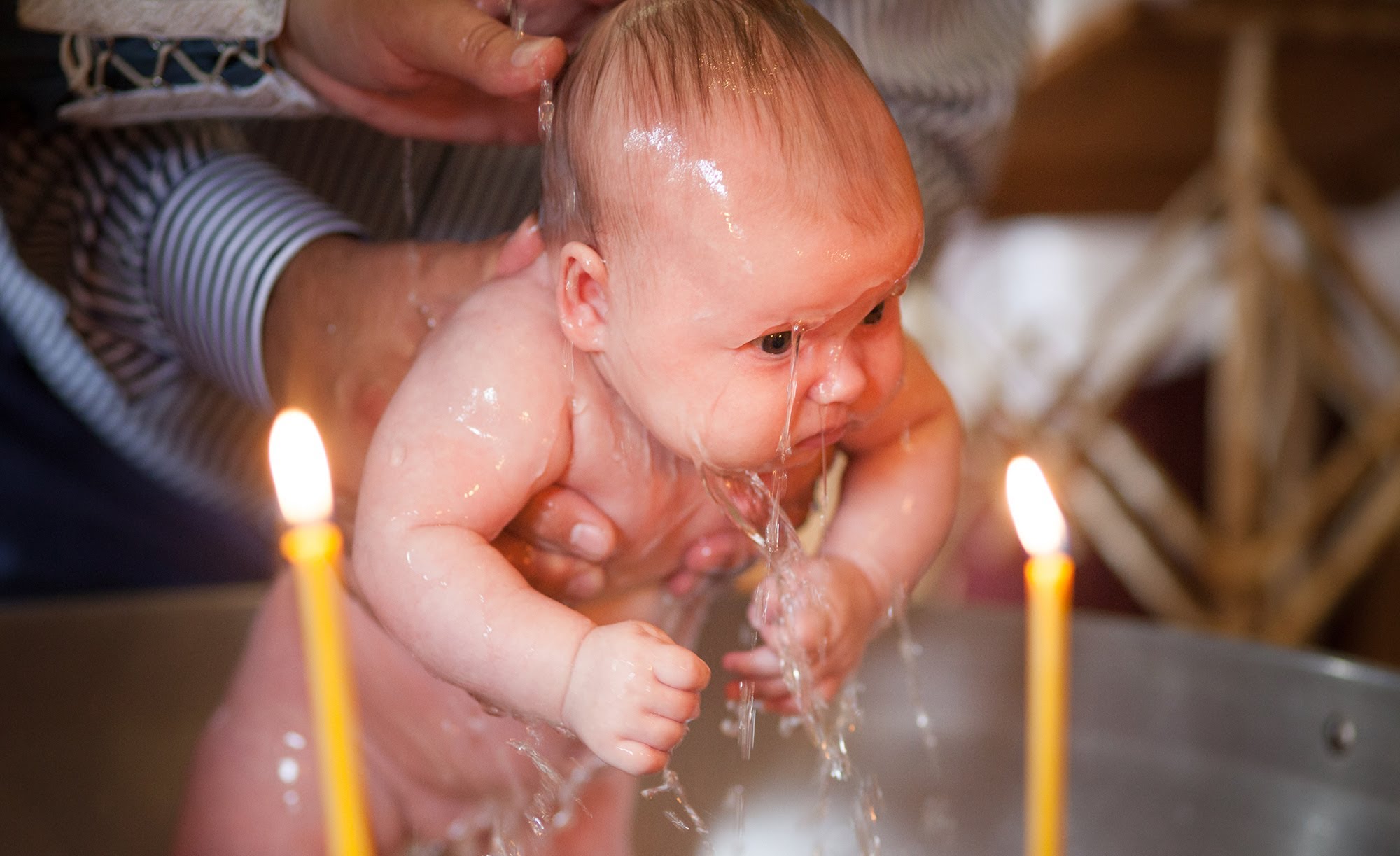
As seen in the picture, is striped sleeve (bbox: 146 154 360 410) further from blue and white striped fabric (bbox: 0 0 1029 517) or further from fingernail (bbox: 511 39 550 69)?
fingernail (bbox: 511 39 550 69)

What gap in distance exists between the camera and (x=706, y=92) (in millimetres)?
275

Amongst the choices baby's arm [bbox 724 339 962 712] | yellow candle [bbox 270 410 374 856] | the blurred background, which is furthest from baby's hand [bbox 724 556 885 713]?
the blurred background

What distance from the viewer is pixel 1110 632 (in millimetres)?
513

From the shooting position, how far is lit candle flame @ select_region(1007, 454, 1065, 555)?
303 mm

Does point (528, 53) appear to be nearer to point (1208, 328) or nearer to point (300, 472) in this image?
point (300, 472)

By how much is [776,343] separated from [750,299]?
0.02 m

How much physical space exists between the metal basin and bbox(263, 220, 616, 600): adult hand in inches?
2.3

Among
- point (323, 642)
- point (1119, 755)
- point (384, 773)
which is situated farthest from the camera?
point (1119, 755)

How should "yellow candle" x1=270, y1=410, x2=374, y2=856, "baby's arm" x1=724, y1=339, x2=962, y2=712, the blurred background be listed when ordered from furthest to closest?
the blurred background → "baby's arm" x1=724, y1=339, x2=962, y2=712 → "yellow candle" x1=270, y1=410, x2=374, y2=856


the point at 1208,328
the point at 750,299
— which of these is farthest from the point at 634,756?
the point at 1208,328

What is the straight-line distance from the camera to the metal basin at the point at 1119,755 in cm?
41

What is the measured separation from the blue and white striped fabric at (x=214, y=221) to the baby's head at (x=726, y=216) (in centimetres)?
4

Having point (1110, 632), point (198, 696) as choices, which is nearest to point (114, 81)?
point (198, 696)

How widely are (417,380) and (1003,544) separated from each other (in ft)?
3.76
